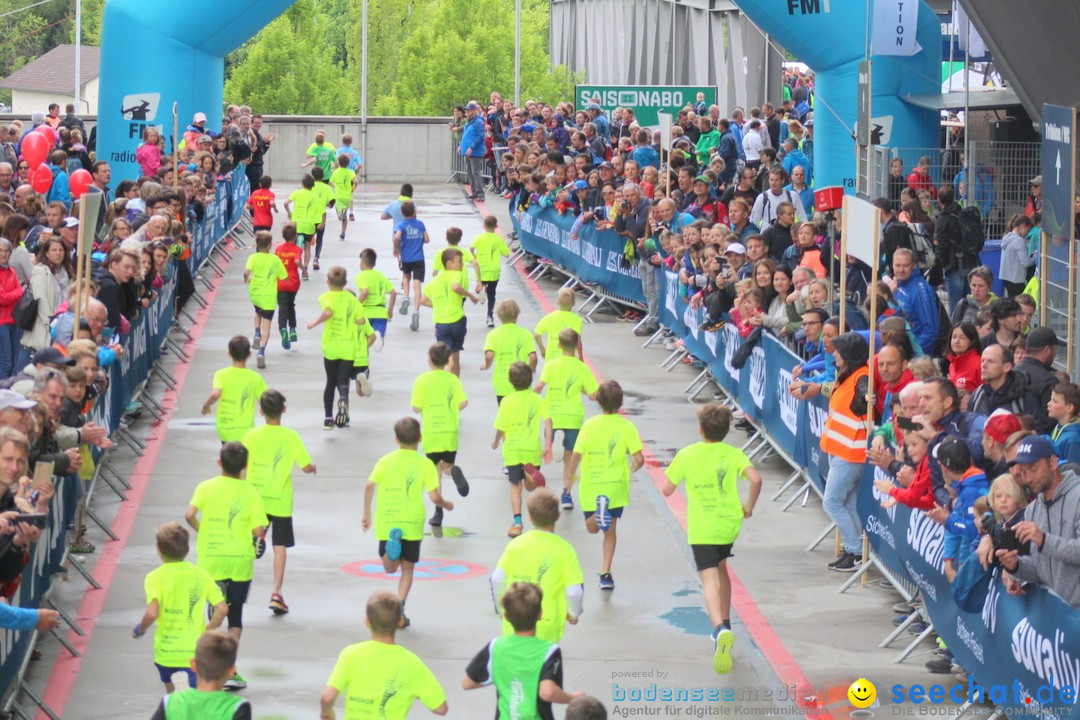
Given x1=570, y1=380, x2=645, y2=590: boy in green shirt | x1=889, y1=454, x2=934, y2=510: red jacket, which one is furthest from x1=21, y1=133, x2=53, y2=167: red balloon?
x1=889, y1=454, x2=934, y2=510: red jacket

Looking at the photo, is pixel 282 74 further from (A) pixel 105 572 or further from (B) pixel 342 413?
(A) pixel 105 572

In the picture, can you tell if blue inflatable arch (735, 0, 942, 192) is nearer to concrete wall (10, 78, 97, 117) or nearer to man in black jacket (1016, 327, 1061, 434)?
man in black jacket (1016, 327, 1061, 434)

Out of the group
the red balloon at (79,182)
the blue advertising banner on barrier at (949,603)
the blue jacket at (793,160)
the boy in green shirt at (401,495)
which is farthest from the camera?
the blue jacket at (793,160)

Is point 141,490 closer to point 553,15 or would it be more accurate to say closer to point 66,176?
point 66,176

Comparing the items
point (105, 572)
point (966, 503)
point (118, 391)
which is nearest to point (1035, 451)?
point (966, 503)

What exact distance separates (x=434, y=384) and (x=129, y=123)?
15.7 metres

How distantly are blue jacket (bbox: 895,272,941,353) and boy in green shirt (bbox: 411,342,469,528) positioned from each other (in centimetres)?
437

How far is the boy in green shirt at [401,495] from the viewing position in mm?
11547

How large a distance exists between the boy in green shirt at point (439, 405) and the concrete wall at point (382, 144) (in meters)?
29.5

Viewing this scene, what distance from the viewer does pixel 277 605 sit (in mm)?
12086

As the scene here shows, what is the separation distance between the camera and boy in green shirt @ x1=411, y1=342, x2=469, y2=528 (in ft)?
45.3

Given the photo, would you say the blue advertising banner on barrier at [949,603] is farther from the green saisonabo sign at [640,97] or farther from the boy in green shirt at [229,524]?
the green saisonabo sign at [640,97]

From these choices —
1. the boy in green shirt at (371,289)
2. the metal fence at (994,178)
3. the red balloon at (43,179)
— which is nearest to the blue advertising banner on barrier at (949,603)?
the boy in green shirt at (371,289)

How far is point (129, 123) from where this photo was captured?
27906 millimetres
